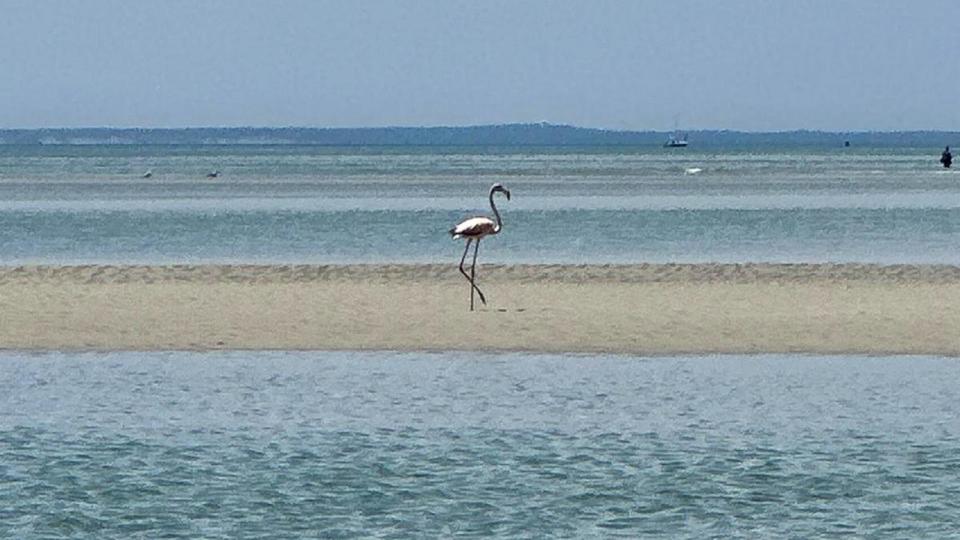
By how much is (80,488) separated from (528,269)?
14767 mm

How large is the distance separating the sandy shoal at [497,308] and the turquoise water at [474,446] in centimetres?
88

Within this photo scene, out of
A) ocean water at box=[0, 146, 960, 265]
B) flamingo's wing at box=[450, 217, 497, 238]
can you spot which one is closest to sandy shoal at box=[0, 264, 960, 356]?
flamingo's wing at box=[450, 217, 497, 238]

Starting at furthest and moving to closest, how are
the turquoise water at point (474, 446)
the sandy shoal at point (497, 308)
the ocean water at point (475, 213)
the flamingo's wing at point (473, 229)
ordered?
the ocean water at point (475, 213), the flamingo's wing at point (473, 229), the sandy shoal at point (497, 308), the turquoise water at point (474, 446)

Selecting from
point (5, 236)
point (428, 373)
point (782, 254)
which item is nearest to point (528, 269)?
point (782, 254)

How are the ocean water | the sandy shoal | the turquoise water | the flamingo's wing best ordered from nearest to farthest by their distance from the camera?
the turquoise water < the sandy shoal < the flamingo's wing < the ocean water

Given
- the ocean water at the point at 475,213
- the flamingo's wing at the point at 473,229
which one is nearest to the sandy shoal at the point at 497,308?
the flamingo's wing at the point at 473,229

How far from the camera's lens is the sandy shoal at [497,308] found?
19.6 meters

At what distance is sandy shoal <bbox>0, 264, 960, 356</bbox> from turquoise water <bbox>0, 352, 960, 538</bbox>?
0.88 meters

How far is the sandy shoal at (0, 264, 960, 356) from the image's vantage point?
19.6 meters

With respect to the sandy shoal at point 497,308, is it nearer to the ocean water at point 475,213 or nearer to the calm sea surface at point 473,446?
the calm sea surface at point 473,446

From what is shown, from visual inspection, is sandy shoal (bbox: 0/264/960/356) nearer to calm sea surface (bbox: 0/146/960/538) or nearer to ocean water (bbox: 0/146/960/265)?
calm sea surface (bbox: 0/146/960/538)

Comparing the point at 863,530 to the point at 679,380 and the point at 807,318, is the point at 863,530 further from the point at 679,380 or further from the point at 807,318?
the point at 807,318

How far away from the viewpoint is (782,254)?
31391 mm

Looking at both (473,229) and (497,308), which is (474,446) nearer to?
(497,308)
